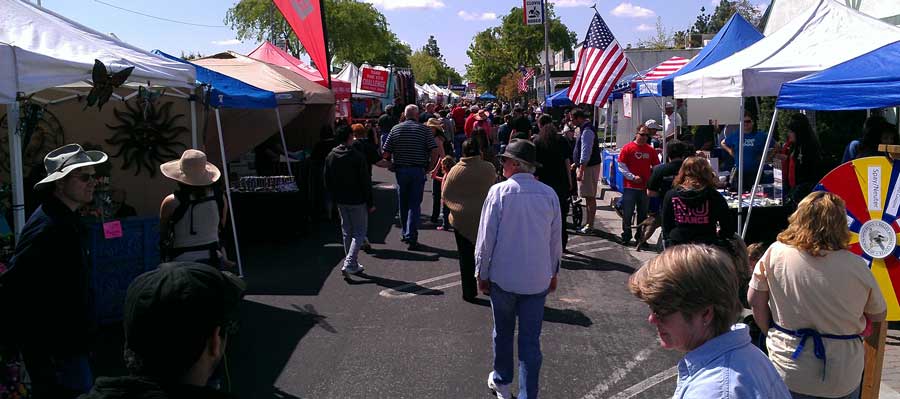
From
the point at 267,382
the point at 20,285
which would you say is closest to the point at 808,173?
the point at 267,382

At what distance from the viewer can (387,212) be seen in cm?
1353

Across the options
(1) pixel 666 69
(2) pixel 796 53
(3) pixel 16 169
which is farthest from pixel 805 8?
(3) pixel 16 169

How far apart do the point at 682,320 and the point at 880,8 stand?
440 inches

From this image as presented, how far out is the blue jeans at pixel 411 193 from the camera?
1038 cm

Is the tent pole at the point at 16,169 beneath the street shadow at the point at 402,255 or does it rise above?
above

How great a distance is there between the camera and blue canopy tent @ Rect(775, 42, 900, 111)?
239 inches

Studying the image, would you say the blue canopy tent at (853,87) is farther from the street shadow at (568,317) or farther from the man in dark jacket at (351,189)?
the man in dark jacket at (351,189)

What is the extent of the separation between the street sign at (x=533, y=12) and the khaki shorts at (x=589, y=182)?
16.6 m

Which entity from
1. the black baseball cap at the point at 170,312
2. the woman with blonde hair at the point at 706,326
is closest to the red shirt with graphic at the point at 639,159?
the woman with blonde hair at the point at 706,326

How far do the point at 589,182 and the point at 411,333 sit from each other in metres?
5.65

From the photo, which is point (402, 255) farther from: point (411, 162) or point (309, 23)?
point (309, 23)

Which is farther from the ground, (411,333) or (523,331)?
(523,331)

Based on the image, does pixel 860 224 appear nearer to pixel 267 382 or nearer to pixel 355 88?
pixel 267 382

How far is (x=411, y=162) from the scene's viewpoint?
10328 millimetres
